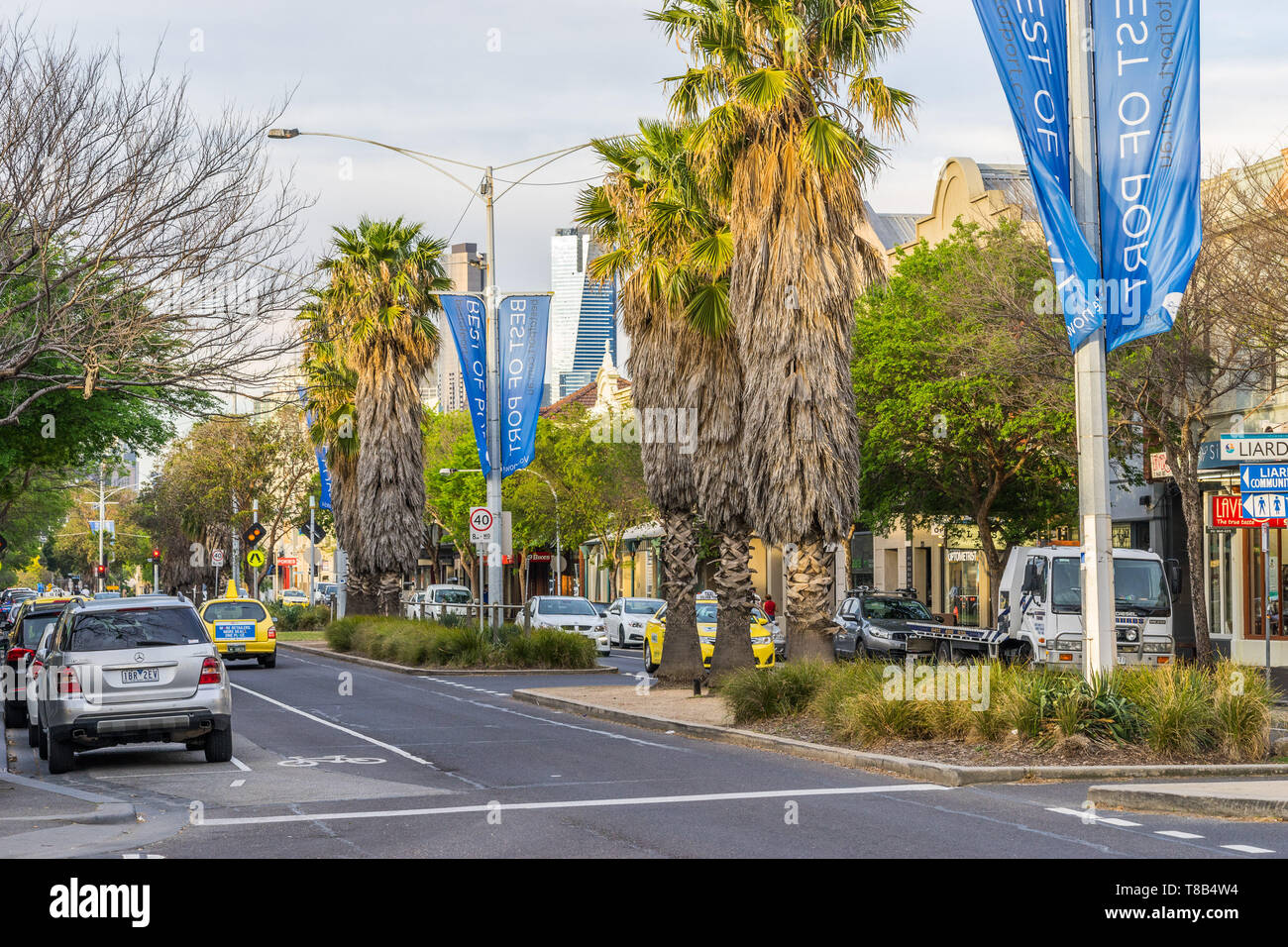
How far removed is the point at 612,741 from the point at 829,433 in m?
5.78

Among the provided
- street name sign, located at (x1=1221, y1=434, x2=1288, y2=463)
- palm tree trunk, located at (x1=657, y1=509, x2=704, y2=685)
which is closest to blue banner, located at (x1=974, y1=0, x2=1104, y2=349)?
street name sign, located at (x1=1221, y1=434, x2=1288, y2=463)

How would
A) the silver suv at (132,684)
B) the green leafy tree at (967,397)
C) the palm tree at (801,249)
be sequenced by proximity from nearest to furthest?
the silver suv at (132,684)
the palm tree at (801,249)
the green leafy tree at (967,397)

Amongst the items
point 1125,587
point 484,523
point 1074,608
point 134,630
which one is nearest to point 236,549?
point 484,523

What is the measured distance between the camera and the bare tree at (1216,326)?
20688mm

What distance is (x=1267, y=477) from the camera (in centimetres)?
1720

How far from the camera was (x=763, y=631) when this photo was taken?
949 inches

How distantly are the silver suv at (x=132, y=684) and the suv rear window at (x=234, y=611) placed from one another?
1825cm

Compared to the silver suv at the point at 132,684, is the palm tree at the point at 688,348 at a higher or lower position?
higher

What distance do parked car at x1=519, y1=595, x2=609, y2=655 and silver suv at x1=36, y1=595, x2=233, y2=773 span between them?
22.9m

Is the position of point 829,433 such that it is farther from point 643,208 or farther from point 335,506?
point 335,506

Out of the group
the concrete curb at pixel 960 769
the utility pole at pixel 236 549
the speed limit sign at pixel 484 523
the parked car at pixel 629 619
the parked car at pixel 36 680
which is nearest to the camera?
the concrete curb at pixel 960 769

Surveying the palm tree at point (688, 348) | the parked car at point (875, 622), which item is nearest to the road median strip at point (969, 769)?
the palm tree at point (688, 348)

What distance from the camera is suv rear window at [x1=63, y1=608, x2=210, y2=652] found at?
601 inches

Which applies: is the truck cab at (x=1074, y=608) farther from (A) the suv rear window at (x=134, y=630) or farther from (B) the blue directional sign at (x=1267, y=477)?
(A) the suv rear window at (x=134, y=630)
